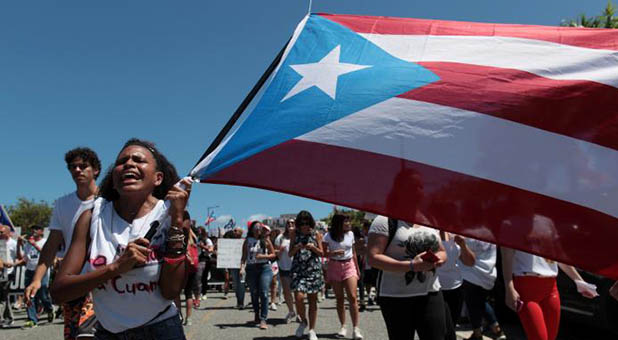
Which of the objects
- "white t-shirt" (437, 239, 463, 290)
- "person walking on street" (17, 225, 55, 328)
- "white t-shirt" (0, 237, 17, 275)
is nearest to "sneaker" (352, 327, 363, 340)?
"white t-shirt" (437, 239, 463, 290)

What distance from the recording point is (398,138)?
2830 mm

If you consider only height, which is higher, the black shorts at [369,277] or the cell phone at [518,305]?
the cell phone at [518,305]

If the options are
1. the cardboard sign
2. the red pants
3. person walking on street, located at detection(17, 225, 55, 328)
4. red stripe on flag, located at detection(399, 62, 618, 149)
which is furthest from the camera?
the cardboard sign

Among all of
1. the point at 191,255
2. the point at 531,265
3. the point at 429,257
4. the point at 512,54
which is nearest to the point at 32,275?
the point at 191,255

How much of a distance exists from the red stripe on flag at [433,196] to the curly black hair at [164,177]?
0.33m

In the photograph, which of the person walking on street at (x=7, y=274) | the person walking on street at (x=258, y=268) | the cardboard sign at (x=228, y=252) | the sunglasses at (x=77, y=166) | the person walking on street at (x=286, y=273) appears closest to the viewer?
the sunglasses at (x=77, y=166)

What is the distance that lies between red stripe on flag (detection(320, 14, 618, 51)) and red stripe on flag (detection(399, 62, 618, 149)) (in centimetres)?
34

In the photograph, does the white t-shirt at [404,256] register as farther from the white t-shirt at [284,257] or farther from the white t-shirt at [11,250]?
the white t-shirt at [11,250]

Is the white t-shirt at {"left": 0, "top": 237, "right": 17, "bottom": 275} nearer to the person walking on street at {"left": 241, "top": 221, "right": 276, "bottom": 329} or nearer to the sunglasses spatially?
the person walking on street at {"left": 241, "top": 221, "right": 276, "bottom": 329}

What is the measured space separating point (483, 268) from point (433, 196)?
3.32 metres

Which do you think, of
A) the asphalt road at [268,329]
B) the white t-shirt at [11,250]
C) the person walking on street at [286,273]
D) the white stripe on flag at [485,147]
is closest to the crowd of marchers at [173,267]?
the white stripe on flag at [485,147]

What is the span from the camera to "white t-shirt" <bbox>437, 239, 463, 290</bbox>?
515 centimetres

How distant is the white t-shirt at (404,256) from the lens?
12.7ft

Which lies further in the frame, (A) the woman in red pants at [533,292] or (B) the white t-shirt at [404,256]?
(A) the woman in red pants at [533,292]
